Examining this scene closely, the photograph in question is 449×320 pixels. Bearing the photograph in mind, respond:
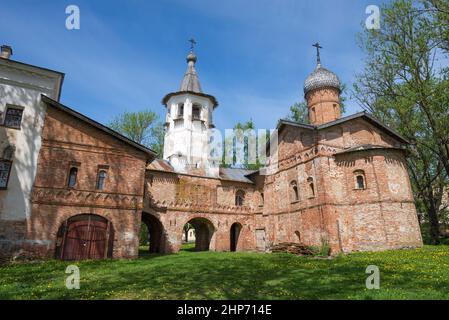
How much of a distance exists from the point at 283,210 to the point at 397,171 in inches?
323

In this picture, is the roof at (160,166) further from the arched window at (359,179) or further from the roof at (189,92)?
the arched window at (359,179)

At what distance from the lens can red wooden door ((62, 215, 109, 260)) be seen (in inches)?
616

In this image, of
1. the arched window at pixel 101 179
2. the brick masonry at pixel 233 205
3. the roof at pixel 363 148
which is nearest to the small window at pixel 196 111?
the brick masonry at pixel 233 205

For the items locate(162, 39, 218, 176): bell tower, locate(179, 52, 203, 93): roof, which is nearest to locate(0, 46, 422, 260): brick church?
locate(162, 39, 218, 176): bell tower

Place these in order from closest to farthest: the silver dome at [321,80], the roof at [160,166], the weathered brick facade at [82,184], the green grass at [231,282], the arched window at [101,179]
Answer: the green grass at [231,282] → the weathered brick facade at [82,184] → the arched window at [101,179] → the roof at [160,166] → the silver dome at [321,80]

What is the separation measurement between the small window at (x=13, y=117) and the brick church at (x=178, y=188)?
2.2 inches

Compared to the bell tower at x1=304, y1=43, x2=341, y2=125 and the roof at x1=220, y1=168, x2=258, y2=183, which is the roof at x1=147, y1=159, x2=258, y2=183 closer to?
the roof at x1=220, y1=168, x2=258, y2=183

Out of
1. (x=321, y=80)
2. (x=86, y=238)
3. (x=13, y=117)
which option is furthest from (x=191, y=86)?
(x=86, y=238)

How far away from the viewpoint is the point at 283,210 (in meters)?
22.9

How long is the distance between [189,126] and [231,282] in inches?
839

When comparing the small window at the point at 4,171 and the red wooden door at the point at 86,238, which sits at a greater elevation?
the small window at the point at 4,171

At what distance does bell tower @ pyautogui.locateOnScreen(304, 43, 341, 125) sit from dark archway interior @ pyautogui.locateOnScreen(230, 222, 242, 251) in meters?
11.1

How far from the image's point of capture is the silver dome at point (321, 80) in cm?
2425
